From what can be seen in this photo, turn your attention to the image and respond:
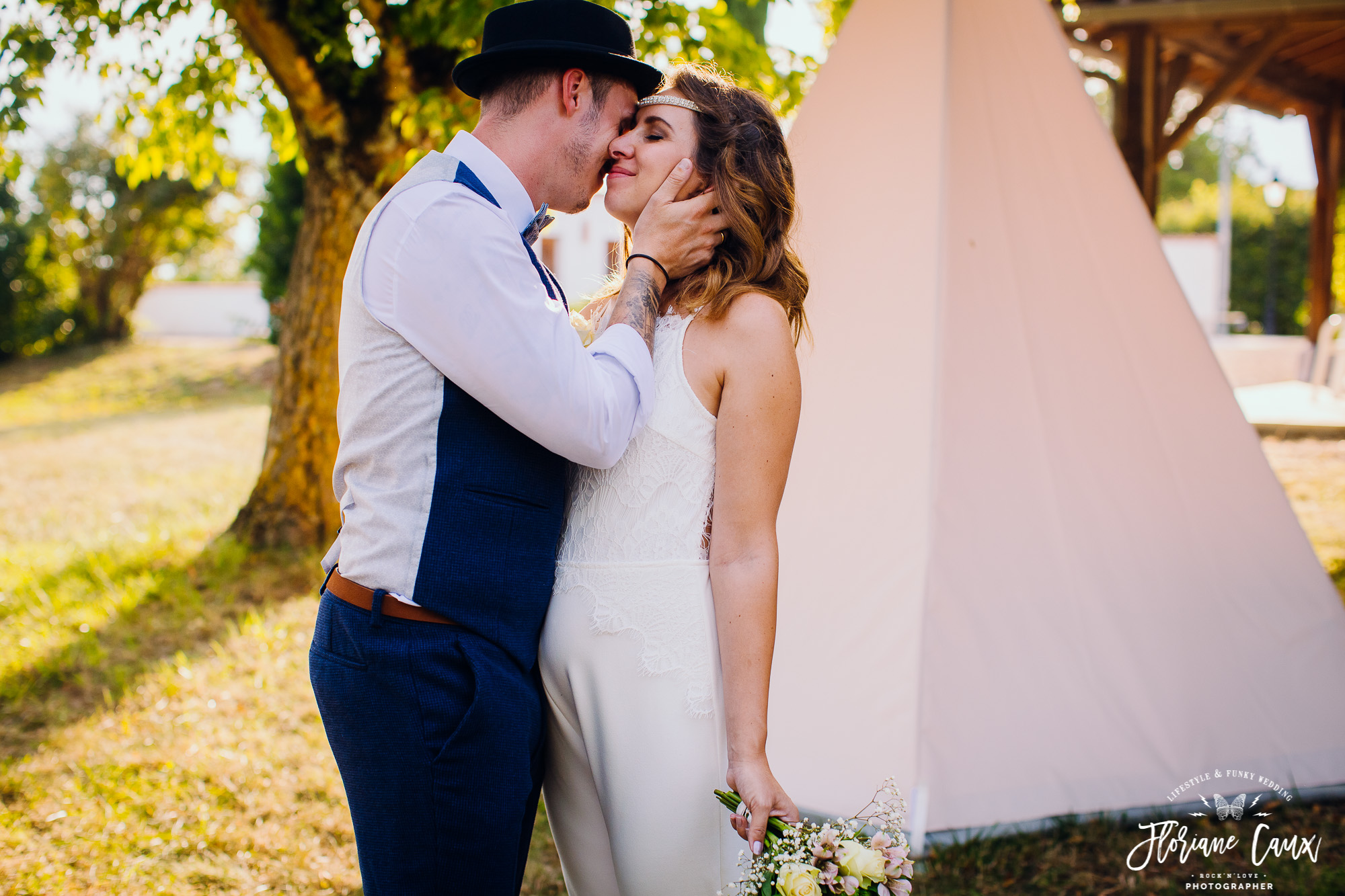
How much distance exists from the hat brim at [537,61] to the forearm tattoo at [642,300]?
1.33 feet

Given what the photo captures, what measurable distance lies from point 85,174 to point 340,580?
909 inches

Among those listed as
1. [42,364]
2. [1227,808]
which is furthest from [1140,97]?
[42,364]

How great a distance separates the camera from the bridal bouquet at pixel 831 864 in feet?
4.07

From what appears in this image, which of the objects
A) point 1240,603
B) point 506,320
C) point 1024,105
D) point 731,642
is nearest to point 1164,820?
point 1240,603

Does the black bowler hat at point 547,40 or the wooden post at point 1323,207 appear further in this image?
the wooden post at point 1323,207

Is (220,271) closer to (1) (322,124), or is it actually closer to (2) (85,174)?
(2) (85,174)

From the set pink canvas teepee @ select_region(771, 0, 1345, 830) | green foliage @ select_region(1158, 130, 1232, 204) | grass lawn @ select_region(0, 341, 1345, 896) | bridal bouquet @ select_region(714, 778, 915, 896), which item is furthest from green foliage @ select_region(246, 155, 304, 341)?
green foliage @ select_region(1158, 130, 1232, 204)

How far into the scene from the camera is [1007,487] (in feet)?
9.16

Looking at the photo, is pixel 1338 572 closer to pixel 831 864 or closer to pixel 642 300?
pixel 831 864

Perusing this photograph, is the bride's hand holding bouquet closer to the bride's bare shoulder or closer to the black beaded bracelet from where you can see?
the bride's bare shoulder

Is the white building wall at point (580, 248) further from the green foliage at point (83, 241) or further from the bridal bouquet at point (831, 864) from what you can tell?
Result: the bridal bouquet at point (831, 864)

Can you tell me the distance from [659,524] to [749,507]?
18 cm

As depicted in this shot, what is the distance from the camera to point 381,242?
132cm

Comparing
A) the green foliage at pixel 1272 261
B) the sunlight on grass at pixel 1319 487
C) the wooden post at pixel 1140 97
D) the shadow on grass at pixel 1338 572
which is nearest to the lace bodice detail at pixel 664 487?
the sunlight on grass at pixel 1319 487
